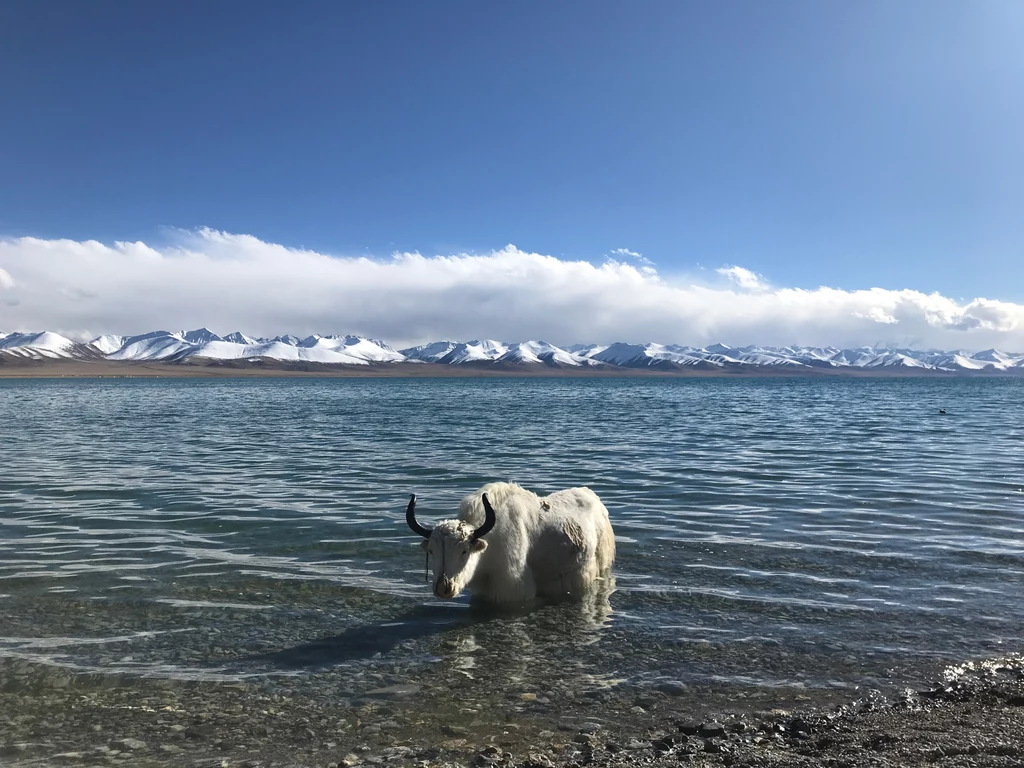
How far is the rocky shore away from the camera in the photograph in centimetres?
503

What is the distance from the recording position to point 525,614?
8.52 meters

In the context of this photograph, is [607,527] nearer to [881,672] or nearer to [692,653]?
[692,653]

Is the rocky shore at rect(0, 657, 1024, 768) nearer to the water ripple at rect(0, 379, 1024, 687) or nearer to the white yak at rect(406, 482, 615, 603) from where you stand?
the water ripple at rect(0, 379, 1024, 687)

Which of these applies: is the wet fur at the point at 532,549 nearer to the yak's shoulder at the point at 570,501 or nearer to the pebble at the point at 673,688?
the yak's shoulder at the point at 570,501

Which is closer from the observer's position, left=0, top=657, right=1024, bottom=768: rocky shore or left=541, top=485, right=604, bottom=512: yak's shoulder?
left=0, top=657, right=1024, bottom=768: rocky shore

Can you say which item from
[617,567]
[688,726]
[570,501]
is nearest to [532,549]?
[570,501]

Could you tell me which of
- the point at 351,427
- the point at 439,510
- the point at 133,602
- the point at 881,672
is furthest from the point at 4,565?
the point at 351,427

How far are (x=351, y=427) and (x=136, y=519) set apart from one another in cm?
2334

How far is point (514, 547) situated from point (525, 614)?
764 mm

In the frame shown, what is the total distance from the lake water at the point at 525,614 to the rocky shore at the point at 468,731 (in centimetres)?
31

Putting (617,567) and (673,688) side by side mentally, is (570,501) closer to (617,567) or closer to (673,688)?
(617,567)

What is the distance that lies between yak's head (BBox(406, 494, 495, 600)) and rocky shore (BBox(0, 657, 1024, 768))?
1.59 metres

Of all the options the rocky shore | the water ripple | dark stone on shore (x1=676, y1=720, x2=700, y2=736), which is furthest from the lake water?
dark stone on shore (x1=676, y1=720, x2=700, y2=736)

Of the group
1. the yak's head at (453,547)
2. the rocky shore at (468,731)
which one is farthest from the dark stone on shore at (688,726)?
the yak's head at (453,547)
